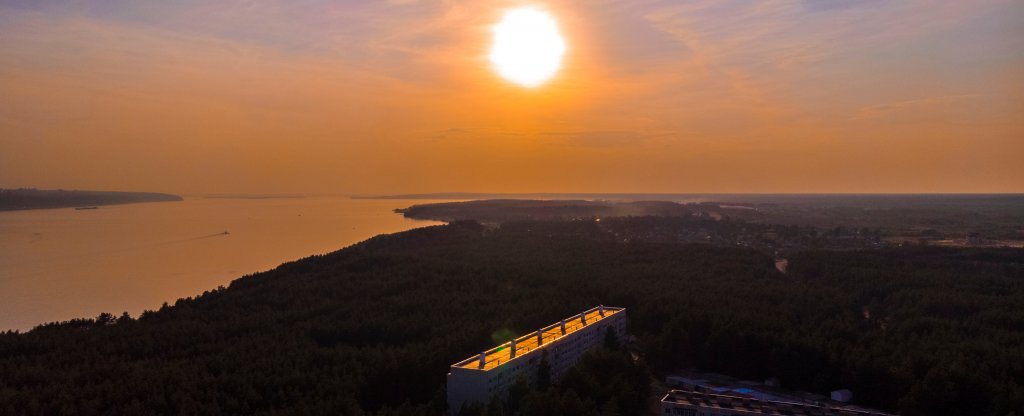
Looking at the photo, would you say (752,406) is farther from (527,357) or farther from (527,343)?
(527,343)

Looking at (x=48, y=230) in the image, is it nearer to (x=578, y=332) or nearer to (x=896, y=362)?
(x=578, y=332)

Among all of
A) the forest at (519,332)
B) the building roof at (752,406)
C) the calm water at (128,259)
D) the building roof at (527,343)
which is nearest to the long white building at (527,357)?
the building roof at (527,343)

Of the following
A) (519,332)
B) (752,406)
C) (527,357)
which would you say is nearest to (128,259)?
(519,332)

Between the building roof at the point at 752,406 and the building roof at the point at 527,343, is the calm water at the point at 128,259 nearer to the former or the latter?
the building roof at the point at 527,343

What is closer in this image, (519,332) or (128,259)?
(519,332)

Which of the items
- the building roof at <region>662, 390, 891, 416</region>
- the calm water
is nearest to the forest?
the building roof at <region>662, 390, 891, 416</region>

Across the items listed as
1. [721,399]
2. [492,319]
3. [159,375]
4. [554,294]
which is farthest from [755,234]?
[159,375]
